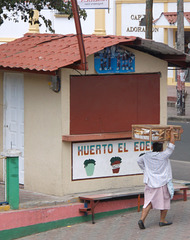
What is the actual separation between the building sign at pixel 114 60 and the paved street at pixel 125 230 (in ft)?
7.84

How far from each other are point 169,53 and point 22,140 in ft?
9.56

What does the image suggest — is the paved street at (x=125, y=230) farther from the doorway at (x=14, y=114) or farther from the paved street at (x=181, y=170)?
the paved street at (x=181, y=170)

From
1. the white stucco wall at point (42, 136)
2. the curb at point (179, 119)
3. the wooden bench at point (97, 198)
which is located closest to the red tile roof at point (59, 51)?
the white stucco wall at point (42, 136)

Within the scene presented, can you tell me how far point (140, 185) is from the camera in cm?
1052

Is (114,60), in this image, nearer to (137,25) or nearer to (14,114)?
(14,114)

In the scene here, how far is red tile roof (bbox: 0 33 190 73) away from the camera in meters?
9.39

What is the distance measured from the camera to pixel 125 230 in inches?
354

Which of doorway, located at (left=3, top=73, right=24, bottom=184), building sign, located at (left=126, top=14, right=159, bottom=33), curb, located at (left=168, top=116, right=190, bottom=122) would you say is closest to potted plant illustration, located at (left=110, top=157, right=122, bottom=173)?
doorway, located at (left=3, top=73, right=24, bottom=184)

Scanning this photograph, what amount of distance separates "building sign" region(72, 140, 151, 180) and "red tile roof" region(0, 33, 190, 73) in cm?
142

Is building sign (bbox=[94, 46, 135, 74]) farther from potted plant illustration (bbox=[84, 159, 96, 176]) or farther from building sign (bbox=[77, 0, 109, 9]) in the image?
building sign (bbox=[77, 0, 109, 9])

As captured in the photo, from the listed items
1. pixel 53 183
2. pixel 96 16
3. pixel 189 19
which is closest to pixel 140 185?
pixel 53 183

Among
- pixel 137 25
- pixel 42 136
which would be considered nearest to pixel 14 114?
pixel 42 136

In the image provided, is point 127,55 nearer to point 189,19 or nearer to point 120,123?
point 120,123

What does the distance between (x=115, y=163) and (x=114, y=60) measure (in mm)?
1723
